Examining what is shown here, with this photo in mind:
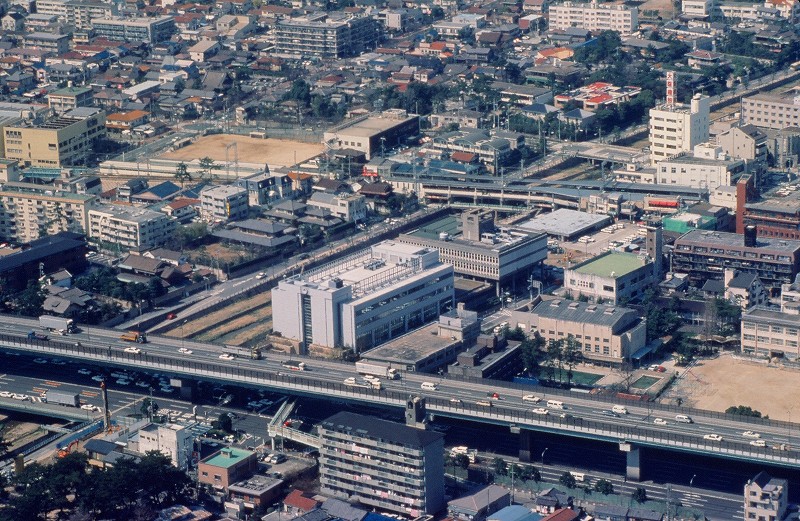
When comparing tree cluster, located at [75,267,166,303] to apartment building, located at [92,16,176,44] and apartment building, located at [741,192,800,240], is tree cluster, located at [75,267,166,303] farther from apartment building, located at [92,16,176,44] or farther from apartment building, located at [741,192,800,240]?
apartment building, located at [92,16,176,44]

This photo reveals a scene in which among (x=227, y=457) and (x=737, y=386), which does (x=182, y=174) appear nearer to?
(x=227, y=457)

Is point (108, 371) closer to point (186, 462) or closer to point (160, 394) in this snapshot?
point (160, 394)

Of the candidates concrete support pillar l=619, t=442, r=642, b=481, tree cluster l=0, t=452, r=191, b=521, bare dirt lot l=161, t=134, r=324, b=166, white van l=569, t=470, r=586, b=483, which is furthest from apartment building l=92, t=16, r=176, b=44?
concrete support pillar l=619, t=442, r=642, b=481

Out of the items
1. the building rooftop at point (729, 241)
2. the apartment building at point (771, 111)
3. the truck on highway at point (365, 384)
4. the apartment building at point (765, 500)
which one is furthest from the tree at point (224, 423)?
the apartment building at point (771, 111)

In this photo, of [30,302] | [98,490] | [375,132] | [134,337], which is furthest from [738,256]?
[98,490]

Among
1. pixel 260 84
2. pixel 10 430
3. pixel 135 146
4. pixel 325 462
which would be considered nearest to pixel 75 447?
pixel 10 430
